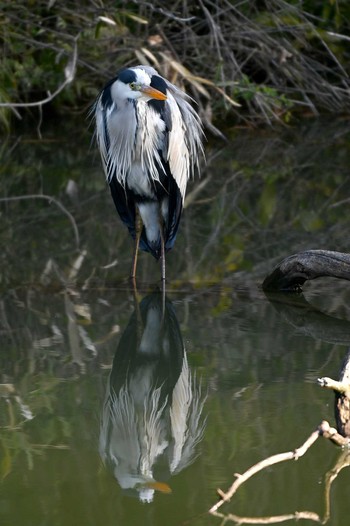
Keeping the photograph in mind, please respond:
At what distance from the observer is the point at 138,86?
4488mm

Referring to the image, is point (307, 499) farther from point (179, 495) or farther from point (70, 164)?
point (70, 164)

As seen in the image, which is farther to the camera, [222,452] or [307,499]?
[222,452]

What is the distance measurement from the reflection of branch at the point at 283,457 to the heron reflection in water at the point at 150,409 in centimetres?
36

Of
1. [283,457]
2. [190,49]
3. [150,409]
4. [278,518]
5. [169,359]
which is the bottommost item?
[190,49]

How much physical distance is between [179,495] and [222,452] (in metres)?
0.30

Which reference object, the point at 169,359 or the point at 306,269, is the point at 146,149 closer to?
the point at 306,269

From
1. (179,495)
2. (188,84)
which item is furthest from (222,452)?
(188,84)

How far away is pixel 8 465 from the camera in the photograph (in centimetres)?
288

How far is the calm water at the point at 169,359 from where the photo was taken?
269 cm

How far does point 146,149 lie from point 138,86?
35 cm

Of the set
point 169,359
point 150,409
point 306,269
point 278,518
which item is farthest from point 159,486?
point 306,269

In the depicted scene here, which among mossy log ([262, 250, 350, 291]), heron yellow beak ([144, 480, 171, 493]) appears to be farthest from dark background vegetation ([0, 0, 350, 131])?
heron yellow beak ([144, 480, 171, 493])

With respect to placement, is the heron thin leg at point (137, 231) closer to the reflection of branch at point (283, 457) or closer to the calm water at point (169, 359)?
the calm water at point (169, 359)

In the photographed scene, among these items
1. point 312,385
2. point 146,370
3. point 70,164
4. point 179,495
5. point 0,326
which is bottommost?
point 70,164
